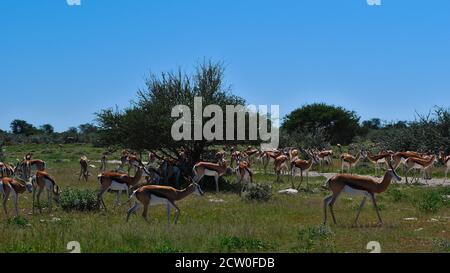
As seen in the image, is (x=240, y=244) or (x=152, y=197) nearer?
(x=240, y=244)

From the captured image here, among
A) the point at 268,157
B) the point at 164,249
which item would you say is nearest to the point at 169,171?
the point at 268,157

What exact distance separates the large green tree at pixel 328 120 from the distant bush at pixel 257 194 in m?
A: 48.4

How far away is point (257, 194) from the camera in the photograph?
20578 millimetres

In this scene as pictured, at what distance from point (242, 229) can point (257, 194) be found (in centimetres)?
705

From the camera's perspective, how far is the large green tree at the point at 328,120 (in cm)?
7012

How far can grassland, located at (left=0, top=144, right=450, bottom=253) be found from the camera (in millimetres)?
11672

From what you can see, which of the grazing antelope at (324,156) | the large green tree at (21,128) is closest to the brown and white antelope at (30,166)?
the grazing antelope at (324,156)

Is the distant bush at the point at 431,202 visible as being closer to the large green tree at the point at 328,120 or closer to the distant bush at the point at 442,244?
the distant bush at the point at 442,244

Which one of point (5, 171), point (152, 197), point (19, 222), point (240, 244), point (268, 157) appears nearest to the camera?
point (240, 244)

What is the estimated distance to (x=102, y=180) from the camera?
19031 mm
